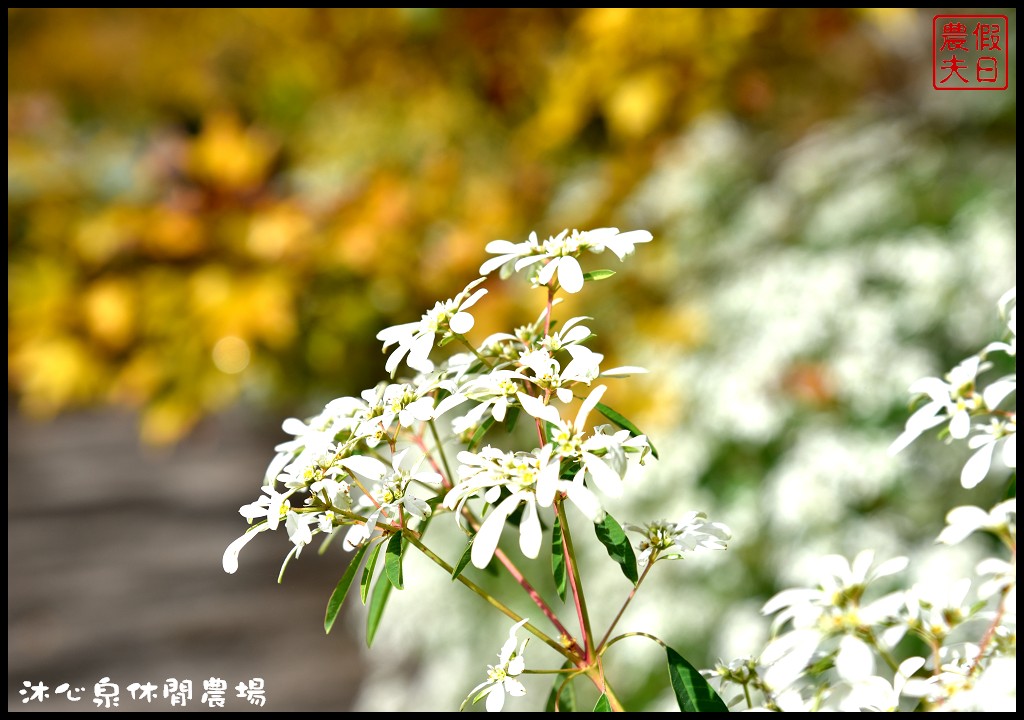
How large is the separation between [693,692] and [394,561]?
18 centimetres

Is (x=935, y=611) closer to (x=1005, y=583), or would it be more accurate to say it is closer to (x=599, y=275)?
(x=1005, y=583)

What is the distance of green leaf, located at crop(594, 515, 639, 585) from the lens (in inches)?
16.9

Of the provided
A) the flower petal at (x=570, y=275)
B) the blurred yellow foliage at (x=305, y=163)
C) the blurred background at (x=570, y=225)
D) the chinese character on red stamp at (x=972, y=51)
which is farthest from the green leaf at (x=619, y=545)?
the chinese character on red stamp at (x=972, y=51)

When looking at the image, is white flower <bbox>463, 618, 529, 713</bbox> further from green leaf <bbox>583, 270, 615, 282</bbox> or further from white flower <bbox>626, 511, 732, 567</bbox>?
green leaf <bbox>583, 270, 615, 282</bbox>

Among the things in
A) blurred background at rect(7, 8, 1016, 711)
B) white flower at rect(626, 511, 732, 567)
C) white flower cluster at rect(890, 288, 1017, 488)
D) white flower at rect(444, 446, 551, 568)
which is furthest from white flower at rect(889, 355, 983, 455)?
blurred background at rect(7, 8, 1016, 711)

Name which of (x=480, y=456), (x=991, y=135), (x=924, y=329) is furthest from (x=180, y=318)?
(x=991, y=135)

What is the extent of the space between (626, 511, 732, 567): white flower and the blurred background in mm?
772

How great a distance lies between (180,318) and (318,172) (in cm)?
56

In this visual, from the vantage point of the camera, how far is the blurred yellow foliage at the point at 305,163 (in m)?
1.35

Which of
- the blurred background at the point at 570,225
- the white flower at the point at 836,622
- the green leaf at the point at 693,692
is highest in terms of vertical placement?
the blurred background at the point at 570,225

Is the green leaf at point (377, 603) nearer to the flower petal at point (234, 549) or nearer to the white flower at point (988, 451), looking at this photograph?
the flower petal at point (234, 549)

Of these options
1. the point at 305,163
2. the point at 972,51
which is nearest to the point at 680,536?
the point at 972,51

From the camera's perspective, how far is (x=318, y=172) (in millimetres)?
1778

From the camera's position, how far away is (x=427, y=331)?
476 millimetres
